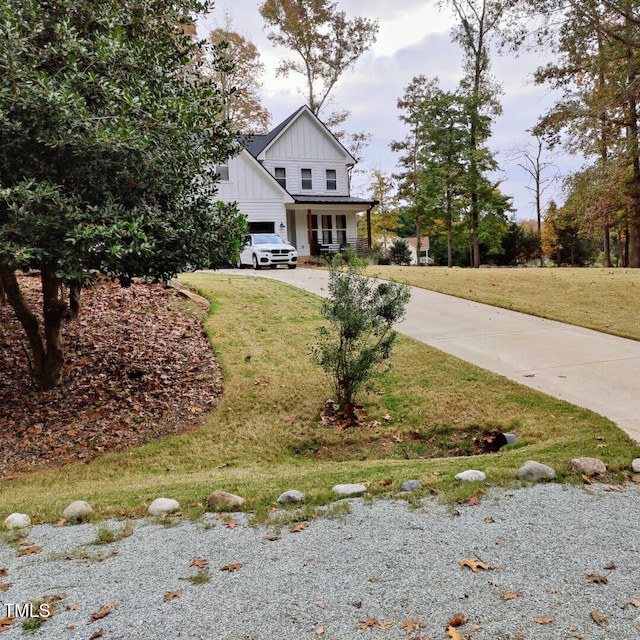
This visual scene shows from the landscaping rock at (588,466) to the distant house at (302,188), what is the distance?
21435 millimetres

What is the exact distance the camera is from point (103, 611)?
2.37m

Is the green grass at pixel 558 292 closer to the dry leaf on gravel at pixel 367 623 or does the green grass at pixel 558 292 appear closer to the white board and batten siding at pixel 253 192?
the dry leaf on gravel at pixel 367 623

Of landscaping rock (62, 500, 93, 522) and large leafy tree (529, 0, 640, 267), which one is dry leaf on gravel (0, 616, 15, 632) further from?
large leafy tree (529, 0, 640, 267)

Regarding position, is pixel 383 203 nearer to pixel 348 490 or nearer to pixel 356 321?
pixel 356 321

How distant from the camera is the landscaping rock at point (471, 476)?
370cm

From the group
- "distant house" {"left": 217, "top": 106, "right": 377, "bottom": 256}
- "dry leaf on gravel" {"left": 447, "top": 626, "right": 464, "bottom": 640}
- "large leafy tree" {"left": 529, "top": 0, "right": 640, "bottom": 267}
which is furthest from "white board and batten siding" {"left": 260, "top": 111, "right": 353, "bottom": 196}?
"dry leaf on gravel" {"left": 447, "top": 626, "right": 464, "bottom": 640}

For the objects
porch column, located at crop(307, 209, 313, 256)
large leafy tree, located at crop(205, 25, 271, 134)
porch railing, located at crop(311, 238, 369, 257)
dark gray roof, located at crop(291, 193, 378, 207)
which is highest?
large leafy tree, located at crop(205, 25, 271, 134)

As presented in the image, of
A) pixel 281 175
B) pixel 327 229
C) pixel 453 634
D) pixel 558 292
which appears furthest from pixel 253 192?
pixel 453 634

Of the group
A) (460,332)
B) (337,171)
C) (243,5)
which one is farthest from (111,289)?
(243,5)

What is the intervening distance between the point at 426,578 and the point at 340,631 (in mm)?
586

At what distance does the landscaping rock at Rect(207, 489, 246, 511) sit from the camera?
3.54 m

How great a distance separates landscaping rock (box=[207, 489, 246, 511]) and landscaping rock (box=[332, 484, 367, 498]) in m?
0.71

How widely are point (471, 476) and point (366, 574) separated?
1.47m

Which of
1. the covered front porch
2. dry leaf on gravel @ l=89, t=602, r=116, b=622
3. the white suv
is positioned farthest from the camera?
the covered front porch
